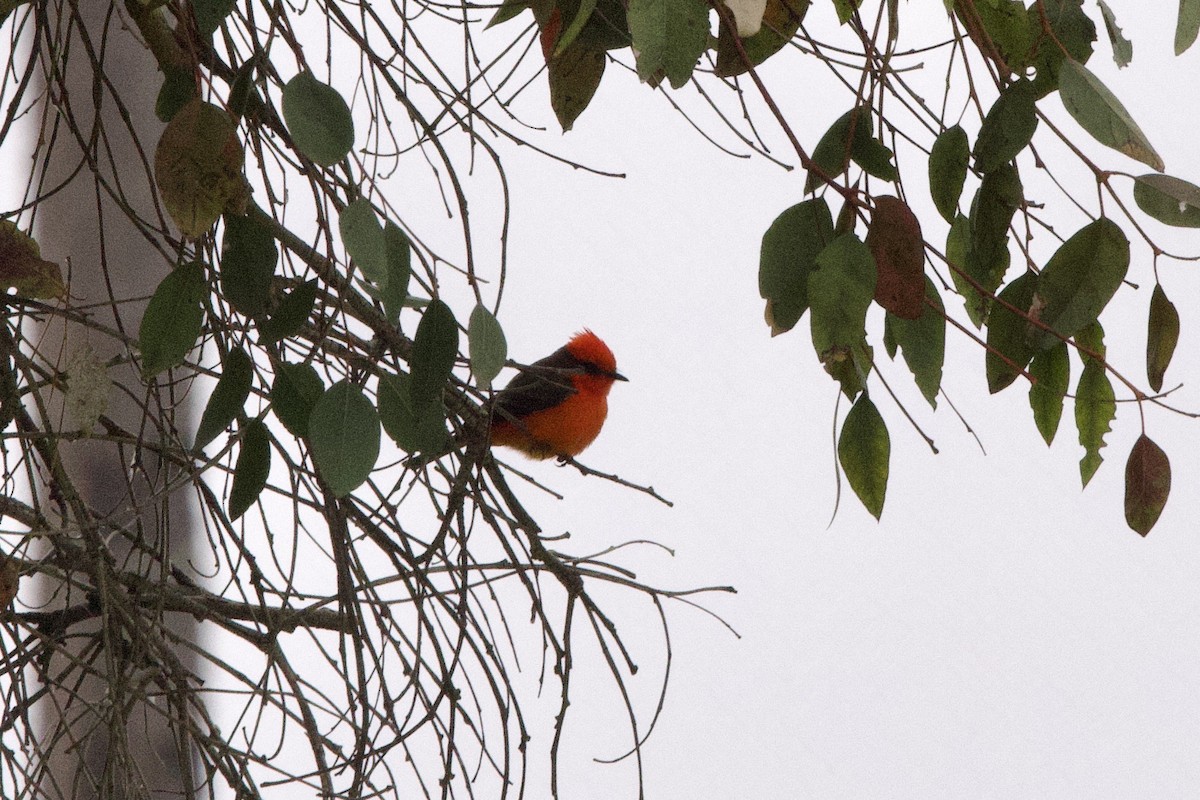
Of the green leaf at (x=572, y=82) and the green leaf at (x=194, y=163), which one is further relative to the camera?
the green leaf at (x=572, y=82)

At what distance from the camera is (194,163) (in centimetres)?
49

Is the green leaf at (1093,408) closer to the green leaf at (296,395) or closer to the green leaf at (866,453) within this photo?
the green leaf at (866,453)

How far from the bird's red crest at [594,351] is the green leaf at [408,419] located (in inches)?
46.8

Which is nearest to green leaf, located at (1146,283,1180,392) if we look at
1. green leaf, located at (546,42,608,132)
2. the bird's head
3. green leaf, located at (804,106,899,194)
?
green leaf, located at (804,106,899,194)

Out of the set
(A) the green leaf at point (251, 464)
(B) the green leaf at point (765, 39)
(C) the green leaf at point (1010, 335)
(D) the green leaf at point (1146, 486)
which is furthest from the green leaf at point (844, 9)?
(A) the green leaf at point (251, 464)

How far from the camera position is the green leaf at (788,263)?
20.9 inches

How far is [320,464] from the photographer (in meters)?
0.49

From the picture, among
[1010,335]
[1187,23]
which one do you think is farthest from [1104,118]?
[1010,335]

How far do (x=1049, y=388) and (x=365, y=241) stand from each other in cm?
37

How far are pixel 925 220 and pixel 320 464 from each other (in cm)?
102

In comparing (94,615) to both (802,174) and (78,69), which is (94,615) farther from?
(802,174)

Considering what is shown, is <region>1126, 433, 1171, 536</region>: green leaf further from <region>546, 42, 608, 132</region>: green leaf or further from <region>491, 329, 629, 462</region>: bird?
<region>491, 329, 629, 462</region>: bird

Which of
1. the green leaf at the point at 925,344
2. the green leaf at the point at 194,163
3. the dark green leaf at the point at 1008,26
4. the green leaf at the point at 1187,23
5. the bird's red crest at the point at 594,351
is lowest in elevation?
the green leaf at the point at 925,344

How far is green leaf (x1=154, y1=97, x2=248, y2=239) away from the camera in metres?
0.49
